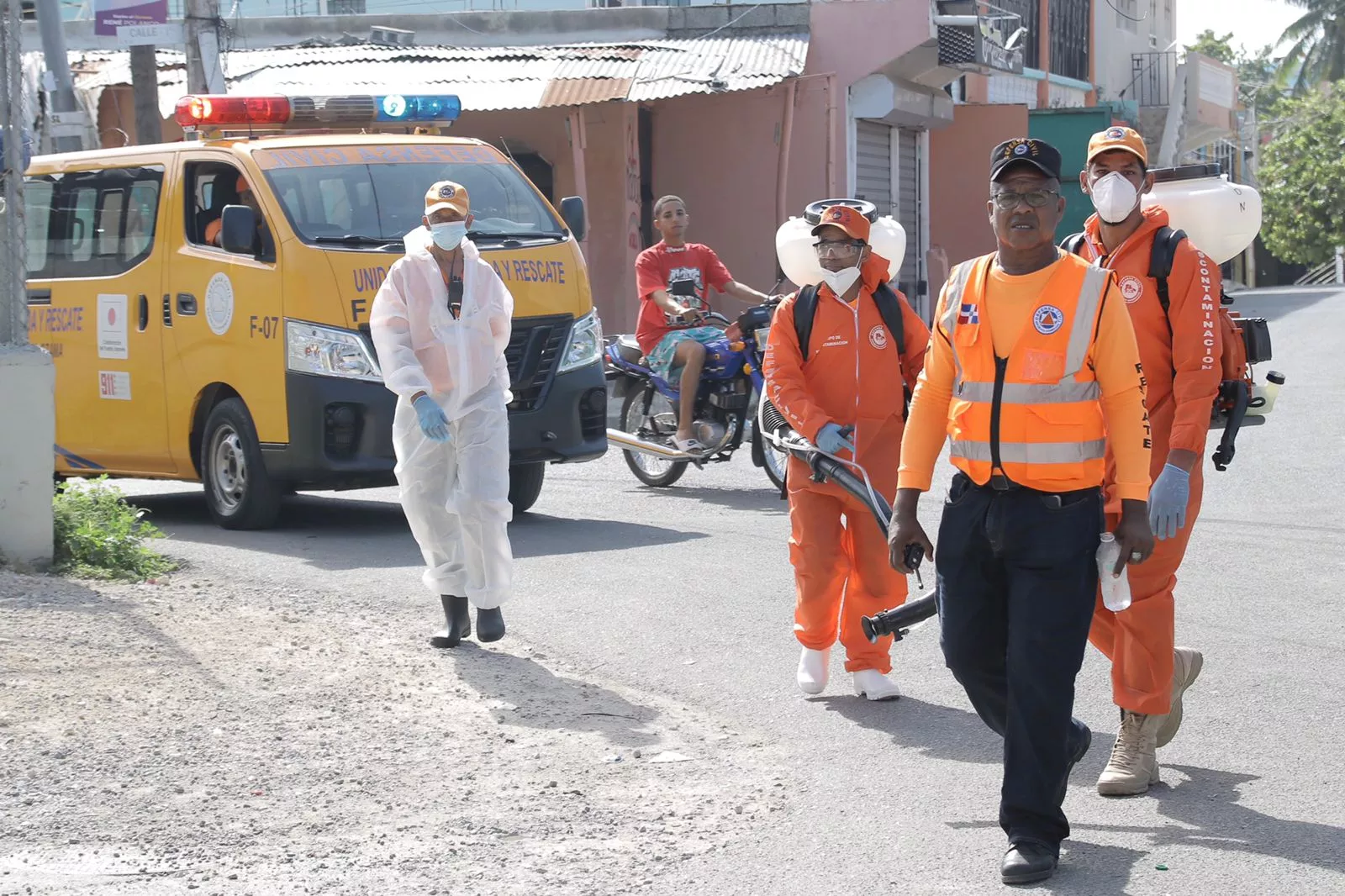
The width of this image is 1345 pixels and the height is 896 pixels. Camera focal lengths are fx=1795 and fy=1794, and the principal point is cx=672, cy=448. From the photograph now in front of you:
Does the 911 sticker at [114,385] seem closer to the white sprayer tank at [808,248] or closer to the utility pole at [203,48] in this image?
the utility pole at [203,48]

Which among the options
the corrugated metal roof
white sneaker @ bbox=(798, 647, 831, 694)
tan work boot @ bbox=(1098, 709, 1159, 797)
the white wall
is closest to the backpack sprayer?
white sneaker @ bbox=(798, 647, 831, 694)

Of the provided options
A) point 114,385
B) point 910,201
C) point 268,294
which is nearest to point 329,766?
point 268,294

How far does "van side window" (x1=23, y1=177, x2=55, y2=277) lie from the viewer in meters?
11.3

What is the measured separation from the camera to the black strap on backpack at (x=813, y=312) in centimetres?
641

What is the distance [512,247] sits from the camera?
10297 millimetres

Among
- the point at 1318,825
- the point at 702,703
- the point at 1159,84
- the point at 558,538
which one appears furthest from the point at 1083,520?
the point at 1159,84

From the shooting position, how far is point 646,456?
12586 millimetres

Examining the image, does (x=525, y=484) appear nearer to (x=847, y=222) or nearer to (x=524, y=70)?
(x=847, y=222)

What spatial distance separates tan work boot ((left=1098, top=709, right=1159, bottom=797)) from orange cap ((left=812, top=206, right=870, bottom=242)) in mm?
2002

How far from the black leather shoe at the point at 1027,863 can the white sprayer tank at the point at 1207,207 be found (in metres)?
2.03

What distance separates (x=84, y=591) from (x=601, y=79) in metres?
Result: 11.8

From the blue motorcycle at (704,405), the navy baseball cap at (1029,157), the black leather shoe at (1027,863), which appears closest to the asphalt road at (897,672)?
the black leather shoe at (1027,863)

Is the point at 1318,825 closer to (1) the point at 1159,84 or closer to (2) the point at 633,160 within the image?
(2) the point at 633,160

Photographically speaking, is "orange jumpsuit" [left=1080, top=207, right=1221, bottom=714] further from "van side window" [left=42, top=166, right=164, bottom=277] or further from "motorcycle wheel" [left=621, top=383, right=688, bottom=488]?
"motorcycle wheel" [left=621, top=383, right=688, bottom=488]
